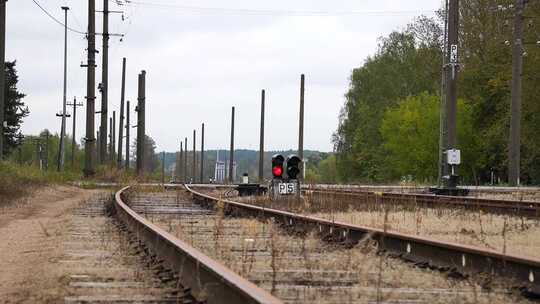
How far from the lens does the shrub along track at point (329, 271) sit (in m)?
6.60

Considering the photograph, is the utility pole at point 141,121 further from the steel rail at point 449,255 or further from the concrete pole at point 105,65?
the steel rail at point 449,255

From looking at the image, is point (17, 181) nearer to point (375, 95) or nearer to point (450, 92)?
point (450, 92)

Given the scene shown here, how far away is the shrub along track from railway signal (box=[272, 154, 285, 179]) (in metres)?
7.82

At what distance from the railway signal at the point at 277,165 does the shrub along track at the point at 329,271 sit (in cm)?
782

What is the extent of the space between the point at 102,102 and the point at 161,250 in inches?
1565

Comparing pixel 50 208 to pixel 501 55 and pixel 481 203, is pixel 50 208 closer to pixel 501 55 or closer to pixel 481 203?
pixel 481 203

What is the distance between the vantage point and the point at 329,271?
7.87 m

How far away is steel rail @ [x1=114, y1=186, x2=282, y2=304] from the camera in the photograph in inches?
198

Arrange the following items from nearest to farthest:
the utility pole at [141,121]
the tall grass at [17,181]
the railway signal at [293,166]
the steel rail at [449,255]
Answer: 1. the steel rail at [449,255]
2. the railway signal at [293,166]
3. the tall grass at [17,181]
4. the utility pole at [141,121]

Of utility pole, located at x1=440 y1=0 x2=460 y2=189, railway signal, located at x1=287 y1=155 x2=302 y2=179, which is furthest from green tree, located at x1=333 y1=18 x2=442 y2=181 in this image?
railway signal, located at x1=287 y1=155 x2=302 y2=179

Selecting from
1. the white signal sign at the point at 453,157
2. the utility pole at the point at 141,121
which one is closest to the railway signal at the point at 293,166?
the white signal sign at the point at 453,157

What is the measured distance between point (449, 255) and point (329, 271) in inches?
51.3

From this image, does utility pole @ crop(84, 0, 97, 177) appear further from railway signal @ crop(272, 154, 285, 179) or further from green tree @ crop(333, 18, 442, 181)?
green tree @ crop(333, 18, 442, 181)

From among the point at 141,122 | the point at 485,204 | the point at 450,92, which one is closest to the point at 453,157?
the point at 450,92
